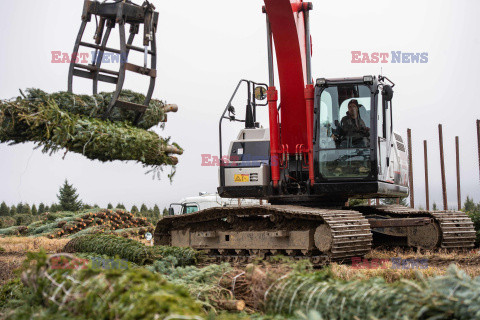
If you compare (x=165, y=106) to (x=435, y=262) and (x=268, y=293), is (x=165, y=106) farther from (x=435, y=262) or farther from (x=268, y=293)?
(x=268, y=293)

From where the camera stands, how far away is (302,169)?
31.4 feet

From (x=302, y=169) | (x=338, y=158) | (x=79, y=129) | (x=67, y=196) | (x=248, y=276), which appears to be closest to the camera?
(x=248, y=276)

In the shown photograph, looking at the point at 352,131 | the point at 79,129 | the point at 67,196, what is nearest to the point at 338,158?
the point at 352,131

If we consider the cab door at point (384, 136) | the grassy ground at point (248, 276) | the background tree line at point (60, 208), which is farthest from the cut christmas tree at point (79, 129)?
the background tree line at point (60, 208)

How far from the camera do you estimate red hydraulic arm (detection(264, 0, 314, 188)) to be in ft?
30.2

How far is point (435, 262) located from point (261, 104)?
4.08 metres

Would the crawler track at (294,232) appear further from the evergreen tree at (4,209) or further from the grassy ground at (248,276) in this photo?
the evergreen tree at (4,209)

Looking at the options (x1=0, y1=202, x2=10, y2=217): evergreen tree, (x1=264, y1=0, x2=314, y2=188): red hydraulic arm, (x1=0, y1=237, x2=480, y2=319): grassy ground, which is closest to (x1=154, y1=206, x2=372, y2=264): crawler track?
(x1=0, y1=237, x2=480, y2=319): grassy ground

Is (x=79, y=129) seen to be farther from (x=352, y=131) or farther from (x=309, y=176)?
(x=352, y=131)

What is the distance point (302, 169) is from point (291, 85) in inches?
55.4

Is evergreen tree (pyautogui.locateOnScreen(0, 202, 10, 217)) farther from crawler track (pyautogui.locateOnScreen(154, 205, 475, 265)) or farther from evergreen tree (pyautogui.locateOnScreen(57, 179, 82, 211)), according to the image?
crawler track (pyautogui.locateOnScreen(154, 205, 475, 265))

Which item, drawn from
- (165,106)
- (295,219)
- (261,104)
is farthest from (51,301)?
(165,106)

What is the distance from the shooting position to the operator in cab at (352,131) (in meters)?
8.95

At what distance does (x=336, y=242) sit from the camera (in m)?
8.00
